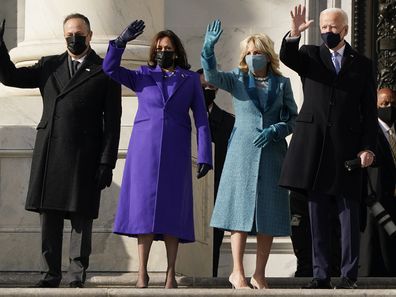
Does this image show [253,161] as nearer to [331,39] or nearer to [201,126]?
[201,126]

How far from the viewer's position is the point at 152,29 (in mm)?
17234

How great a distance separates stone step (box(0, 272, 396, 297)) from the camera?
13.5 meters

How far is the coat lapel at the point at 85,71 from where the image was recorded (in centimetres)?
1495

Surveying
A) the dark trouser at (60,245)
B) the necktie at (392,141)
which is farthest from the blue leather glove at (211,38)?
the necktie at (392,141)

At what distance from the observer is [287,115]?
591 inches

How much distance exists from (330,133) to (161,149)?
1.17m

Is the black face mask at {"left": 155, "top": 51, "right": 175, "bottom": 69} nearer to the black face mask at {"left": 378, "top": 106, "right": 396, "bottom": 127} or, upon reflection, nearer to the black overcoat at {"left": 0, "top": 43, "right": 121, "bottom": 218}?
the black overcoat at {"left": 0, "top": 43, "right": 121, "bottom": 218}

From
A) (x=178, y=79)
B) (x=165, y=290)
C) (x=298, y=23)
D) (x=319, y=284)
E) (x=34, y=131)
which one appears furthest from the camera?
(x=34, y=131)

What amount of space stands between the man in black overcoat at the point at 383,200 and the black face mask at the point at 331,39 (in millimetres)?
2220

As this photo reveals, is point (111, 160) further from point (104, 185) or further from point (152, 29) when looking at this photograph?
point (152, 29)

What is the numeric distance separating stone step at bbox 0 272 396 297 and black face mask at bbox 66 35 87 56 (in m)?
1.63

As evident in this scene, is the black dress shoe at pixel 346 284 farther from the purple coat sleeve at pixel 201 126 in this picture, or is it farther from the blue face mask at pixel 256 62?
the blue face mask at pixel 256 62

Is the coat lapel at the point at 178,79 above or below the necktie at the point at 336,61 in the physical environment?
below

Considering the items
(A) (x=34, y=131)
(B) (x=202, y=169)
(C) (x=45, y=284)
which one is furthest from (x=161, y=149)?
(A) (x=34, y=131)
